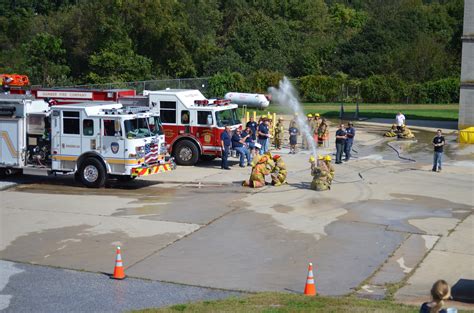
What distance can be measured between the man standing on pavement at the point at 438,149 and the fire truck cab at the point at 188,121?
7035 millimetres

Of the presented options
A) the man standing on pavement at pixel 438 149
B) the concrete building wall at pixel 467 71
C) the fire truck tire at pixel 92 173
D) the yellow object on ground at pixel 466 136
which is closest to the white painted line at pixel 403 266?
the fire truck tire at pixel 92 173

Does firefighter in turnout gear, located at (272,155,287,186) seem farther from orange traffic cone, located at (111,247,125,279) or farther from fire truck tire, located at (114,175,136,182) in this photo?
orange traffic cone, located at (111,247,125,279)

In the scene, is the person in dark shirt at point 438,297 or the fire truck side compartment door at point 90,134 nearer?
the person in dark shirt at point 438,297

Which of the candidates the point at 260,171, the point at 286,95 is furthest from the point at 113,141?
the point at 286,95

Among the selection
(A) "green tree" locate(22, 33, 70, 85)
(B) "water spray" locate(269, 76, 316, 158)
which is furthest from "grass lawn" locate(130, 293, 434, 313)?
(A) "green tree" locate(22, 33, 70, 85)

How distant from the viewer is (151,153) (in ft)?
79.1

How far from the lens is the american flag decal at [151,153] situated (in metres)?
23.9

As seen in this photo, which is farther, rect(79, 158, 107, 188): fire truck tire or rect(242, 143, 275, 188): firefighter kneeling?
rect(242, 143, 275, 188): firefighter kneeling

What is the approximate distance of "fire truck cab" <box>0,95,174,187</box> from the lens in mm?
23516

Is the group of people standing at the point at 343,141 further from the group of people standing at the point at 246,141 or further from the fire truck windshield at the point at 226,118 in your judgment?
the fire truck windshield at the point at 226,118

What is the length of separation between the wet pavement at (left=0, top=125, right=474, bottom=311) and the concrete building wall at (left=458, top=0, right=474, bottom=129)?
956 cm

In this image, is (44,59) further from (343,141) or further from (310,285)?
(310,285)

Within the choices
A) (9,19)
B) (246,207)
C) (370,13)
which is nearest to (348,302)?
(246,207)

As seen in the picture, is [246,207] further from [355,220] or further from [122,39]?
[122,39]
